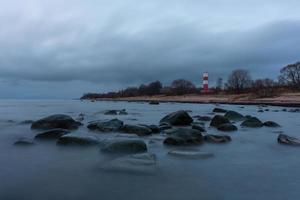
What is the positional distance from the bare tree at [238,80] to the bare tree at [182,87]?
895 inches

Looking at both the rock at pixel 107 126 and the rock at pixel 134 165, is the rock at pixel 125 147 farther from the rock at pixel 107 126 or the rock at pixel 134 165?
the rock at pixel 107 126

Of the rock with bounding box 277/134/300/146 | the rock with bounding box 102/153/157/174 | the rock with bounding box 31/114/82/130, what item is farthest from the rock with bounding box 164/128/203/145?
the rock with bounding box 31/114/82/130

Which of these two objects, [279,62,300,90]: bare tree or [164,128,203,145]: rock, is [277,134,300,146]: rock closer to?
[164,128,203,145]: rock

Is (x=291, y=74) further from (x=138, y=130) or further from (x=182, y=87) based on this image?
(x=138, y=130)

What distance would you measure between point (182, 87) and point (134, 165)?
129 m

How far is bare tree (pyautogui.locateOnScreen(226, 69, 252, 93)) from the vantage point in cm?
10674

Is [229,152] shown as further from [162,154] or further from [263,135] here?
[263,135]

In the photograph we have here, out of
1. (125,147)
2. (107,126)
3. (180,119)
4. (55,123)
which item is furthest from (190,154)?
(55,123)

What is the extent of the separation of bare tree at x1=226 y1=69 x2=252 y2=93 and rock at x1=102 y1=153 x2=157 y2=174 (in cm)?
10025

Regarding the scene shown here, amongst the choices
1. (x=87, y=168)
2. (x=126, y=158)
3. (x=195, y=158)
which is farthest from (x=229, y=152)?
(x=87, y=168)

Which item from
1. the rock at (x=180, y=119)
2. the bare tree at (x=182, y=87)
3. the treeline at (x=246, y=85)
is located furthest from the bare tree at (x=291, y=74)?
the rock at (x=180, y=119)

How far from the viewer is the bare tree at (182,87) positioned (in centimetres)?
12975

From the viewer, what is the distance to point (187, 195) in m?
6.08

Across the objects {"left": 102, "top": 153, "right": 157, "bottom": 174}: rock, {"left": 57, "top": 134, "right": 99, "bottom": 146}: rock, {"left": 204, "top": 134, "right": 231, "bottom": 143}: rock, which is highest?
{"left": 57, "top": 134, "right": 99, "bottom": 146}: rock
